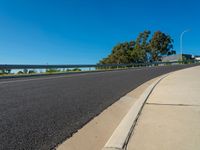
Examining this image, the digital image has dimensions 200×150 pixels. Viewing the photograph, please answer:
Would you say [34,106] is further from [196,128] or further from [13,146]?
[196,128]

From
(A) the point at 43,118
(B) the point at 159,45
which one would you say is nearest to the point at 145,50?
(B) the point at 159,45

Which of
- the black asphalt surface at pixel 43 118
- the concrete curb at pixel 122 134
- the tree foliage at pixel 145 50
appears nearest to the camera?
the concrete curb at pixel 122 134

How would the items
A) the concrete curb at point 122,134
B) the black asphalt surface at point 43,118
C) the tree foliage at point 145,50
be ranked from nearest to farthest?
1. the concrete curb at point 122,134
2. the black asphalt surface at point 43,118
3. the tree foliage at point 145,50

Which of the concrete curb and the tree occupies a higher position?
the tree

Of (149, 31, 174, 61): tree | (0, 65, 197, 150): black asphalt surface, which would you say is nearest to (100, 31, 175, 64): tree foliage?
(149, 31, 174, 61): tree

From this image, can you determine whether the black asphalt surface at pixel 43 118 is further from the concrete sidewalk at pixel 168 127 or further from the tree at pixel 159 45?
the tree at pixel 159 45

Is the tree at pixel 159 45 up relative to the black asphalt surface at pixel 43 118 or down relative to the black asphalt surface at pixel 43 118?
up

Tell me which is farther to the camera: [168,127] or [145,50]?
[145,50]

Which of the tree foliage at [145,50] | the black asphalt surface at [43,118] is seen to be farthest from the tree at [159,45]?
the black asphalt surface at [43,118]

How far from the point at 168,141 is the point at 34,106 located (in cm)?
327

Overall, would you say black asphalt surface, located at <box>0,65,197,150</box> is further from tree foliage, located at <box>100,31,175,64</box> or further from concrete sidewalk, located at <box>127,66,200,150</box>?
tree foliage, located at <box>100,31,175,64</box>

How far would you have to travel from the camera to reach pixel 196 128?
3.73 metres

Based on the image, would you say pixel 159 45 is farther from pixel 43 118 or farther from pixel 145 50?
pixel 43 118

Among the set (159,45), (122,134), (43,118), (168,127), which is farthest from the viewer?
(159,45)
